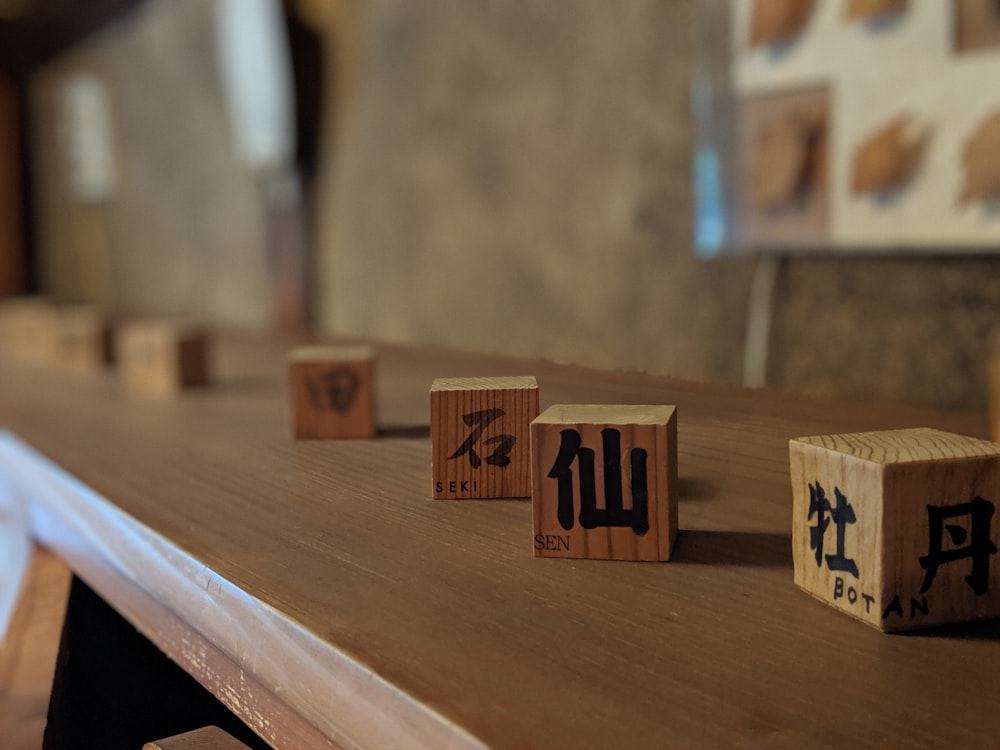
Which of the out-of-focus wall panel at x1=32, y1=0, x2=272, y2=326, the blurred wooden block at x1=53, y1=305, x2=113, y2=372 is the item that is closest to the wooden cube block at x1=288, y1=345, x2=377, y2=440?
the blurred wooden block at x1=53, y1=305, x2=113, y2=372

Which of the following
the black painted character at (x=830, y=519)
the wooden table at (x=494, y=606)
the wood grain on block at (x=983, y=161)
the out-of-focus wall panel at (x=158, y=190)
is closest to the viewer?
the wooden table at (x=494, y=606)

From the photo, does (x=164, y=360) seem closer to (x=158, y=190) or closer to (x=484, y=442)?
(x=484, y=442)

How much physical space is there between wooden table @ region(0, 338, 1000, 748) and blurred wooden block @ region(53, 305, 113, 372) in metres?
1.17

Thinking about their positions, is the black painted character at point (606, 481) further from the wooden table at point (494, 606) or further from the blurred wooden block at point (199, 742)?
the blurred wooden block at point (199, 742)

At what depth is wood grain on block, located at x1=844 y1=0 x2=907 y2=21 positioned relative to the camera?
1.80 meters

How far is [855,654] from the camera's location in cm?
57

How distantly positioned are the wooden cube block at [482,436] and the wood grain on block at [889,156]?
1242mm

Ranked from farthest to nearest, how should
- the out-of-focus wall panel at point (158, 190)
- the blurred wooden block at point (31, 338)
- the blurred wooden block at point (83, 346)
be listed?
the out-of-focus wall panel at point (158, 190) < the blurred wooden block at point (31, 338) < the blurred wooden block at point (83, 346)

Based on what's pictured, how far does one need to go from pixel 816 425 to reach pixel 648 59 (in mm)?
1548

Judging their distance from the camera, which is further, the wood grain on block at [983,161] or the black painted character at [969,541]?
the wood grain on block at [983,161]

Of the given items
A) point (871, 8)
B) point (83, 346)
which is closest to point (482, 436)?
point (871, 8)

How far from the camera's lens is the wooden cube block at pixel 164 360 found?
181cm

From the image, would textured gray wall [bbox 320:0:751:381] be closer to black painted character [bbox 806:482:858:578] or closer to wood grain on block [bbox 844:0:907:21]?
wood grain on block [bbox 844:0:907:21]

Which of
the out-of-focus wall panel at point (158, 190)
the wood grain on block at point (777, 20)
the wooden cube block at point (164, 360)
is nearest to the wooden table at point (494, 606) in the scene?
the wooden cube block at point (164, 360)
